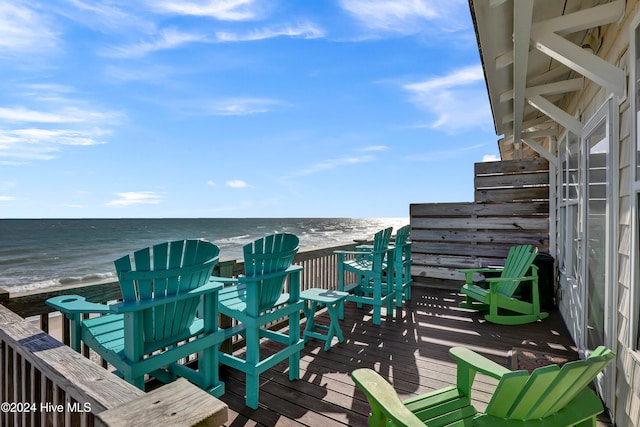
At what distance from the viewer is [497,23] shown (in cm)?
208

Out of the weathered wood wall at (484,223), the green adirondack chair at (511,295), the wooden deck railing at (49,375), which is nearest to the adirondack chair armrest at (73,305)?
the wooden deck railing at (49,375)

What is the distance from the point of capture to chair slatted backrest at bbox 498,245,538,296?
12.8 ft

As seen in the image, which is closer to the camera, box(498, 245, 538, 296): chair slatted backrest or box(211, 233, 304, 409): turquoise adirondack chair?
box(211, 233, 304, 409): turquoise adirondack chair

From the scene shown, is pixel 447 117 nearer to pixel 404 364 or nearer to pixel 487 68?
pixel 487 68

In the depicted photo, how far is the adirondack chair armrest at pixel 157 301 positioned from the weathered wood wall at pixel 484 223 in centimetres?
476

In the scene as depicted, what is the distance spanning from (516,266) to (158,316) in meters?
4.15

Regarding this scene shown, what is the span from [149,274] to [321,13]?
4594 millimetres

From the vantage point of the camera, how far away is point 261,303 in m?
2.28

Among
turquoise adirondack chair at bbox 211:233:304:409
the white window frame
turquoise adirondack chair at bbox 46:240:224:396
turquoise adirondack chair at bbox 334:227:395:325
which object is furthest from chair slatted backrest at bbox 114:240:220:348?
turquoise adirondack chair at bbox 334:227:395:325

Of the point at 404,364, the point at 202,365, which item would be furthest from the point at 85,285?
the point at 404,364

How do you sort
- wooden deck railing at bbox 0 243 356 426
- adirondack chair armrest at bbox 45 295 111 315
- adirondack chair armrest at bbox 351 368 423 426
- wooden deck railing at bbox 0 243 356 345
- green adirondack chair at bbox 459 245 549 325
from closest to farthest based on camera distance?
wooden deck railing at bbox 0 243 356 426, adirondack chair armrest at bbox 351 368 423 426, adirondack chair armrest at bbox 45 295 111 315, wooden deck railing at bbox 0 243 356 345, green adirondack chair at bbox 459 245 549 325

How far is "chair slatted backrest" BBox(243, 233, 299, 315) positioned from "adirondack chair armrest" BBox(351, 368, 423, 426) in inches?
43.1

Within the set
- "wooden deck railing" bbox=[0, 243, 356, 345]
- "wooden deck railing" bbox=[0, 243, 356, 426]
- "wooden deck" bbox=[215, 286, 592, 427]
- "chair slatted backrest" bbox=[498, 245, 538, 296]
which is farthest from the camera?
"chair slatted backrest" bbox=[498, 245, 538, 296]

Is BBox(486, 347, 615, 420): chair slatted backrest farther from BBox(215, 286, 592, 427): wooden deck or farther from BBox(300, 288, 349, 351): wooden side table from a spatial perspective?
BBox(300, 288, 349, 351): wooden side table
